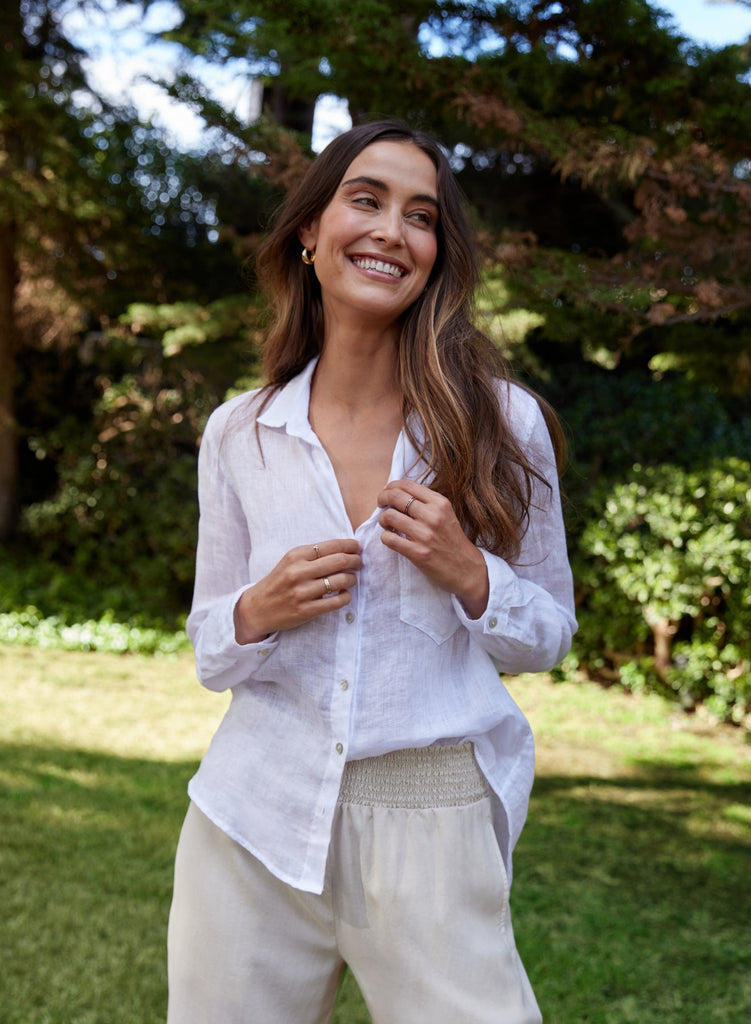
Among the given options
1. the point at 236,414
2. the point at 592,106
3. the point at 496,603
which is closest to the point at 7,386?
the point at 592,106

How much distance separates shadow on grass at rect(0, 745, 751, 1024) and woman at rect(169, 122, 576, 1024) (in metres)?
1.68

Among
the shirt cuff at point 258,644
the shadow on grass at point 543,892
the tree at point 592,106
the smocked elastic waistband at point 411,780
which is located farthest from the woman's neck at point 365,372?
the shadow on grass at point 543,892

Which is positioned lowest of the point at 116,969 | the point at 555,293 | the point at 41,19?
the point at 116,969

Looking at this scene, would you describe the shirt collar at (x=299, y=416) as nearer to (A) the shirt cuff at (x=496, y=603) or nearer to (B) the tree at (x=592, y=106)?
(A) the shirt cuff at (x=496, y=603)

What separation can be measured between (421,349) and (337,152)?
15.6 inches

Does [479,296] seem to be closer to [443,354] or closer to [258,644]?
[443,354]

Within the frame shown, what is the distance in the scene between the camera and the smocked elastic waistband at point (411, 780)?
148 centimetres

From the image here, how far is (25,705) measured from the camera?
586cm

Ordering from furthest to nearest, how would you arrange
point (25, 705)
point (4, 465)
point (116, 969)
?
point (4, 465) → point (25, 705) → point (116, 969)

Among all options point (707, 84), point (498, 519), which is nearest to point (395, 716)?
point (498, 519)

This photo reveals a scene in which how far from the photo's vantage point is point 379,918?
4.74 feet

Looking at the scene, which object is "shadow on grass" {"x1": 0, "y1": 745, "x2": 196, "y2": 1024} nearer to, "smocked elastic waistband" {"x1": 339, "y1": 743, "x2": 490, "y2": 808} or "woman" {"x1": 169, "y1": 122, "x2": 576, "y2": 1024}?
"woman" {"x1": 169, "y1": 122, "x2": 576, "y2": 1024}

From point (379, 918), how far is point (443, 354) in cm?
93

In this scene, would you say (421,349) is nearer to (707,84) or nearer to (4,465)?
(707,84)
